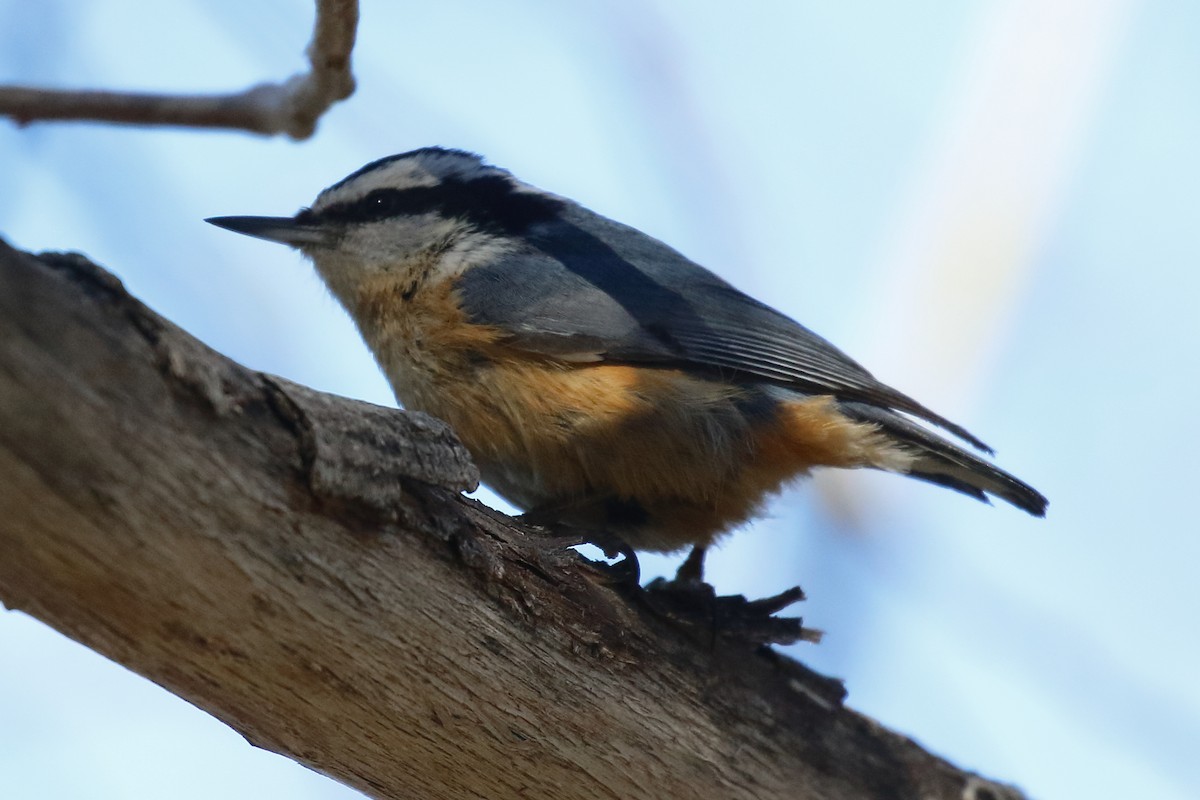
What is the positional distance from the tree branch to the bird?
18.0 inches

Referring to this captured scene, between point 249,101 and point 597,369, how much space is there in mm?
1210

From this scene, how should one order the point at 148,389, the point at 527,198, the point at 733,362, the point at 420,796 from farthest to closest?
the point at 527,198, the point at 733,362, the point at 420,796, the point at 148,389

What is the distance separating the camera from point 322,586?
205cm

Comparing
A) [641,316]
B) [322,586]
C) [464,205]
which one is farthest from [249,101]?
[464,205]

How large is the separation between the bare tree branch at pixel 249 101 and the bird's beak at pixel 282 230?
124 centimetres

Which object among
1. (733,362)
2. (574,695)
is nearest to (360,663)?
(574,695)

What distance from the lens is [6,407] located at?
1.60 metres

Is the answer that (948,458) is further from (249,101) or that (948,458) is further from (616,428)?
(249,101)

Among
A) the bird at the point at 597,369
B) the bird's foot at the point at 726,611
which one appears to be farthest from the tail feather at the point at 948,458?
the bird's foot at the point at 726,611

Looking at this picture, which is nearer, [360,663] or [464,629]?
[360,663]

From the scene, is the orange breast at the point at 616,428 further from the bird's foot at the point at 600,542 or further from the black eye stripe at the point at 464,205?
the black eye stripe at the point at 464,205

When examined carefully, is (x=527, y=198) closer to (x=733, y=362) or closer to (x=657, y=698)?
(x=733, y=362)

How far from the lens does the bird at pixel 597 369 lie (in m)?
3.17

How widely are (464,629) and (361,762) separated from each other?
337mm
